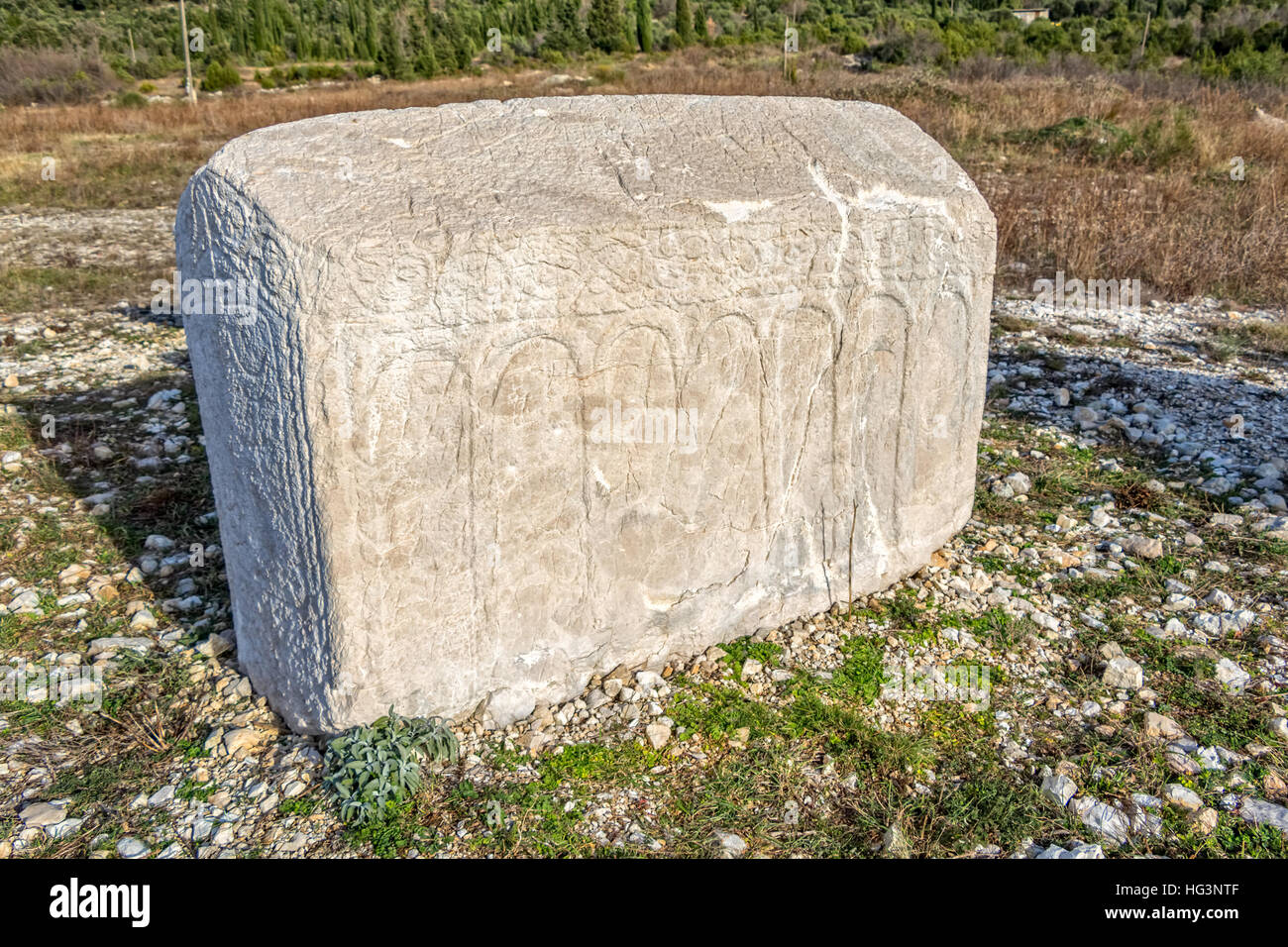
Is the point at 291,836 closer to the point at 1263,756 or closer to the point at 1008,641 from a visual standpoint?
the point at 1008,641

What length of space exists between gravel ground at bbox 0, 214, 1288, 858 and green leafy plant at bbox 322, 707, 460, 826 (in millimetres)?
47

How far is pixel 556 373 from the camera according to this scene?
2.55 m

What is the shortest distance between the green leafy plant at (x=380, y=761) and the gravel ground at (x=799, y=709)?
0.05m

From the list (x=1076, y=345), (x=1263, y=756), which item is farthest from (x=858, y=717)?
(x=1076, y=345)

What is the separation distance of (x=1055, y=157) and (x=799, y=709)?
1009 centimetres

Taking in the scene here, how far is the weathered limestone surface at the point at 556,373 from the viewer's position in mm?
2289

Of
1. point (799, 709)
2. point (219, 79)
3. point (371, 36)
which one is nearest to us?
point (799, 709)

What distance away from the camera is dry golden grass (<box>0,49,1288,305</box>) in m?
7.53
